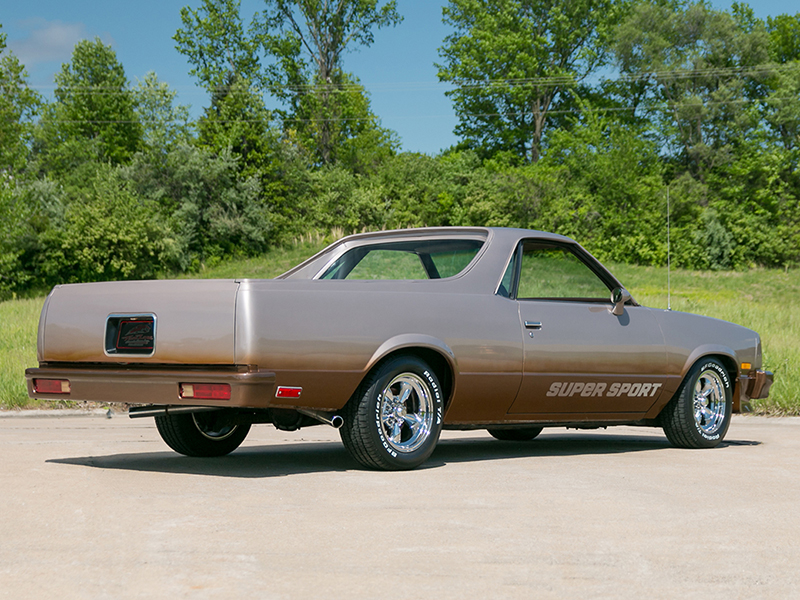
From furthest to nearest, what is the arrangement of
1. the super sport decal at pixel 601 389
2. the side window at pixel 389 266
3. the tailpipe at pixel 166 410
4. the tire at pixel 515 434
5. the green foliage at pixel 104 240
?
the green foliage at pixel 104 240 < the tire at pixel 515 434 < the side window at pixel 389 266 < the super sport decal at pixel 601 389 < the tailpipe at pixel 166 410

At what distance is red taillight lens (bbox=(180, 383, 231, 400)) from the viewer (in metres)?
6.04

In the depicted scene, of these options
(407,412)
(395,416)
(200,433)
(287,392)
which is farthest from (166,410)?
(407,412)

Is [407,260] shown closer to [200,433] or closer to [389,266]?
[389,266]

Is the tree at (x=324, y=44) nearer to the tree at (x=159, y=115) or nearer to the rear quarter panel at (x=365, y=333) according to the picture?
the tree at (x=159, y=115)

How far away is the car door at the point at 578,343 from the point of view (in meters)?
7.55

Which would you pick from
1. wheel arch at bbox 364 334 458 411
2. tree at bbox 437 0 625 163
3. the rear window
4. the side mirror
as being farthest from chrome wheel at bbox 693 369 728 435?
tree at bbox 437 0 625 163

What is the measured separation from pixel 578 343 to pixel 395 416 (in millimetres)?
1778

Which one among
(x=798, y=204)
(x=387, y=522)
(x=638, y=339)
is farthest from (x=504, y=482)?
(x=798, y=204)

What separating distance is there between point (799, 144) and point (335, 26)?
106 feet

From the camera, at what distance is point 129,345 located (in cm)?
659

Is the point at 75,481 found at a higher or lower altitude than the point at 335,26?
lower

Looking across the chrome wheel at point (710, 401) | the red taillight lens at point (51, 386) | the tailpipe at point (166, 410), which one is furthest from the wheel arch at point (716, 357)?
the red taillight lens at point (51, 386)

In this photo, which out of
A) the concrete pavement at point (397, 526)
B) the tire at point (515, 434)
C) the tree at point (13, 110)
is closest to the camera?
the concrete pavement at point (397, 526)

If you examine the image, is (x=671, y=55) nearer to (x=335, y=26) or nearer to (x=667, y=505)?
(x=335, y=26)
